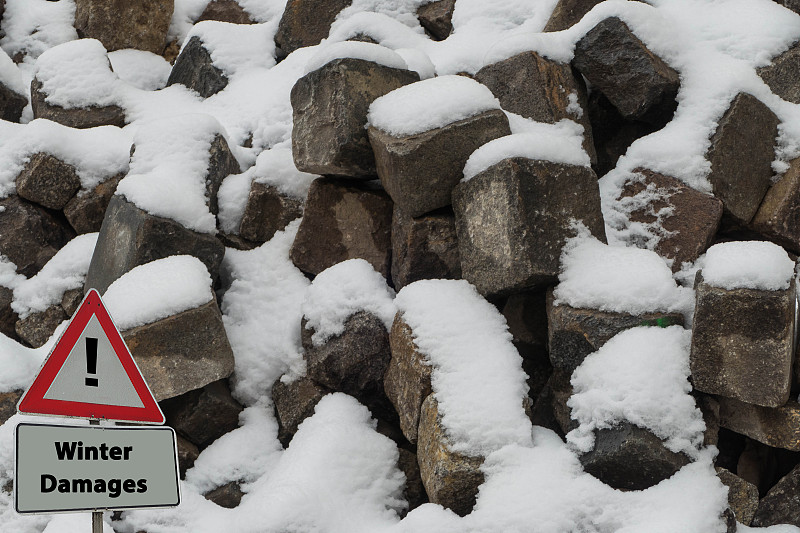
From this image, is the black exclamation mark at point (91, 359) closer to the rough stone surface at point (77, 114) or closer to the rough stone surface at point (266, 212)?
the rough stone surface at point (266, 212)

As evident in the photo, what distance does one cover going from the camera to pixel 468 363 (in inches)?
134

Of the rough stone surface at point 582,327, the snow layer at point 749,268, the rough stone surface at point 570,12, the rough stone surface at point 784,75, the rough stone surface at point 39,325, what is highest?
the rough stone surface at point 570,12

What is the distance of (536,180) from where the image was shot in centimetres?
344

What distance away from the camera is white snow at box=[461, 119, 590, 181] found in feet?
11.4

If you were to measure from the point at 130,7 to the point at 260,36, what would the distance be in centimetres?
119

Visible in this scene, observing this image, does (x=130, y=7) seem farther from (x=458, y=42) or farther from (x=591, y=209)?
(x=591, y=209)

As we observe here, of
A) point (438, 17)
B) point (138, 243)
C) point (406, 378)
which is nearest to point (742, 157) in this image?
point (406, 378)

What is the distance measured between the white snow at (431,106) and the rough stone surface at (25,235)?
2204mm

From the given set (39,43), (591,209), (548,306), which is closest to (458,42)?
(591,209)

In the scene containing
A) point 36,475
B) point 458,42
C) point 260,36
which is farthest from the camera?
point 260,36

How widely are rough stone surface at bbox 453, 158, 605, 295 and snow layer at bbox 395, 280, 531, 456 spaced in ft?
0.48

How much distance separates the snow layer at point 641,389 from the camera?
119 inches

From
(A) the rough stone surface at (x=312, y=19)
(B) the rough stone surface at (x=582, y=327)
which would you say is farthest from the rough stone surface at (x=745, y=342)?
(A) the rough stone surface at (x=312, y=19)

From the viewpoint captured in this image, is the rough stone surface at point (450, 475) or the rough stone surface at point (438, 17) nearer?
the rough stone surface at point (450, 475)
